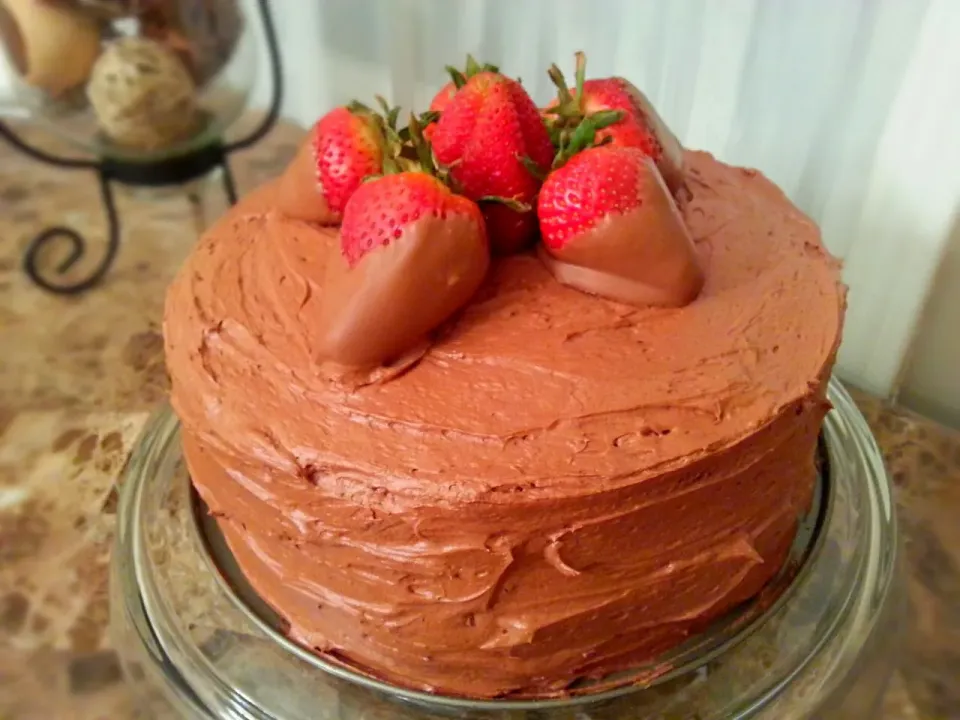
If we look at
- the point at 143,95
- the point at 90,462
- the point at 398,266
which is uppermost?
the point at 398,266

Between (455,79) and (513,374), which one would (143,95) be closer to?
(455,79)

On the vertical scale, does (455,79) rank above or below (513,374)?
above

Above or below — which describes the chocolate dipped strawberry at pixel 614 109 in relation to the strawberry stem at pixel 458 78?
below

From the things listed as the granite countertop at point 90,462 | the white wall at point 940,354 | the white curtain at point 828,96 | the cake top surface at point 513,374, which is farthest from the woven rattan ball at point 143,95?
the white wall at point 940,354

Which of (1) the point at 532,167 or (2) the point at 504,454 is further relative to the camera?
(1) the point at 532,167

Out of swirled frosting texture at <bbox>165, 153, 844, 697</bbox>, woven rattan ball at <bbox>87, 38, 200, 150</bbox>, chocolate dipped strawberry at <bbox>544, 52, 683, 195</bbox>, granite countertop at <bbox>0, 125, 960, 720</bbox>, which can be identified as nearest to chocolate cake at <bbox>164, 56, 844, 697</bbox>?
swirled frosting texture at <bbox>165, 153, 844, 697</bbox>

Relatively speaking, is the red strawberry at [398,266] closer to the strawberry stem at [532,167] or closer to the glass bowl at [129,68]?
the strawberry stem at [532,167]

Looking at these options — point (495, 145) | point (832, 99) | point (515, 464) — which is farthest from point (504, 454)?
point (832, 99)
